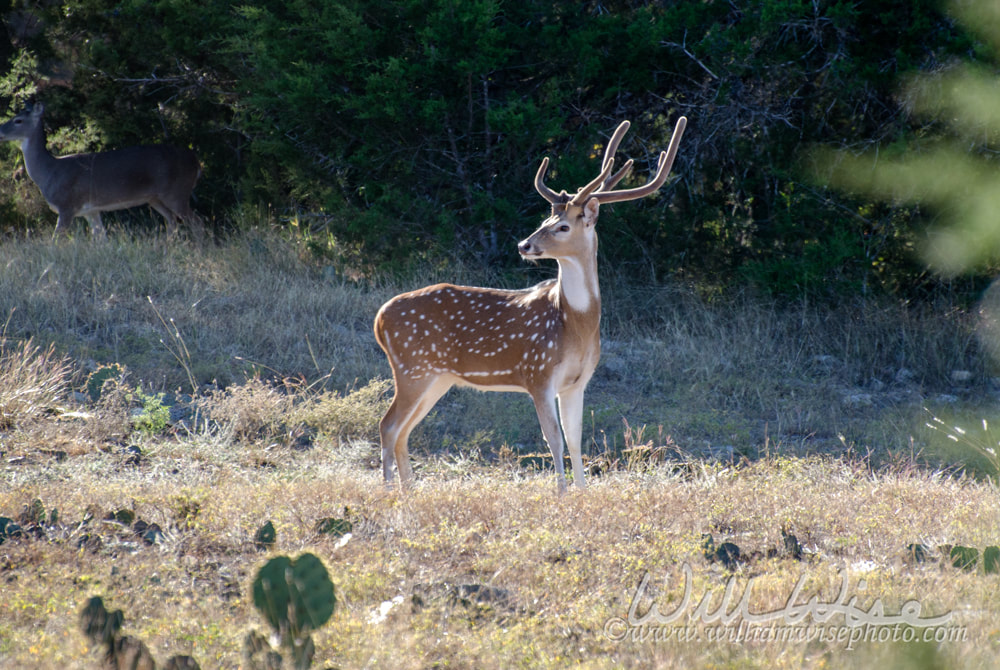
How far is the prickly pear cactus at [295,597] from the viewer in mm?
3459

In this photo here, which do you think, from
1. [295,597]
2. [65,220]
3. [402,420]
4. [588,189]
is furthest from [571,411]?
[65,220]

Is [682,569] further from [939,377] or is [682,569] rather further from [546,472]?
[939,377]

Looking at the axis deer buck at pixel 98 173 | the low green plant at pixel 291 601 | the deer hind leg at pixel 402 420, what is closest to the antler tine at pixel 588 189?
the deer hind leg at pixel 402 420

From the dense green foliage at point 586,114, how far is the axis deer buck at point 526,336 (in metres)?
4.33

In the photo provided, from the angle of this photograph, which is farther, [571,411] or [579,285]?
[571,411]

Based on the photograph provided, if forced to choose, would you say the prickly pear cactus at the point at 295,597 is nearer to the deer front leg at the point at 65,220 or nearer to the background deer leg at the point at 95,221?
the background deer leg at the point at 95,221

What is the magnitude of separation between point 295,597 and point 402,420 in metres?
3.04

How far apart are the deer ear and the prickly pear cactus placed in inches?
135

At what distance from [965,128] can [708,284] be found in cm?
302

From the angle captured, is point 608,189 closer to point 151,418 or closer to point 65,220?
point 151,418

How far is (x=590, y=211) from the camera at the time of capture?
6.39 metres

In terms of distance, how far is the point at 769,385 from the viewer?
908cm

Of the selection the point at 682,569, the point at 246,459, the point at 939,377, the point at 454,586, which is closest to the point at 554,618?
the point at 454,586

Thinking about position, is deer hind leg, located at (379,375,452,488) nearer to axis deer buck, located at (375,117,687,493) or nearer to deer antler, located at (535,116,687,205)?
axis deer buck, located at (375,117,687,493)
